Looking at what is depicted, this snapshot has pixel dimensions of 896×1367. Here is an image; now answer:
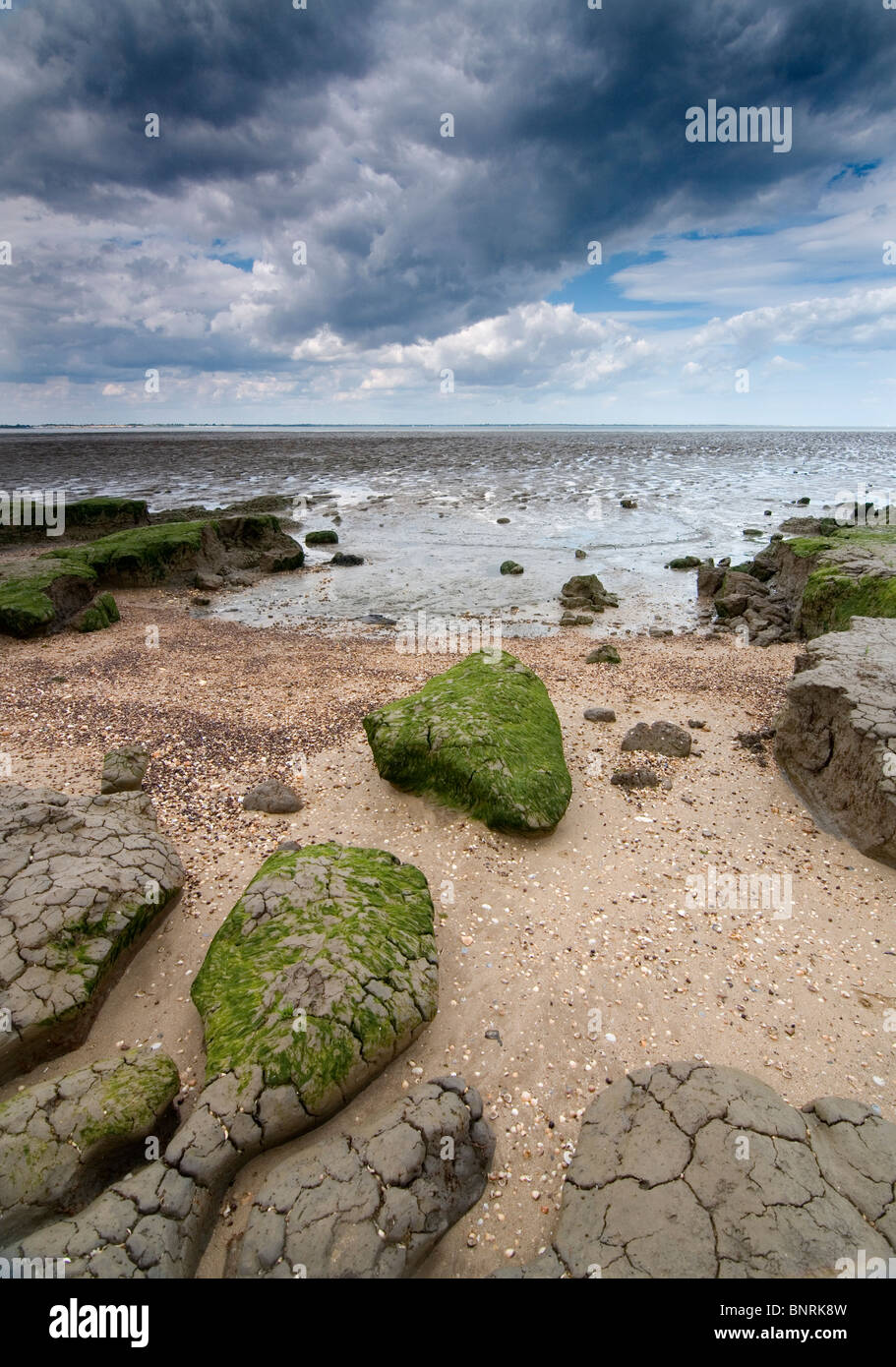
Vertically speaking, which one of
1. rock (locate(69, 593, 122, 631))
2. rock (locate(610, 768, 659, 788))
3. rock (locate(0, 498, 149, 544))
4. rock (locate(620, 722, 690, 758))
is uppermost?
rock (locate(0, 498, 149, 544))

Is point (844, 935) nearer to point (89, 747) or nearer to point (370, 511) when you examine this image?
point (89, 747)

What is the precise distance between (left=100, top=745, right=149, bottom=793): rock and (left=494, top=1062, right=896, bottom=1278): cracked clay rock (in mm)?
6102

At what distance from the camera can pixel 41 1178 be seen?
144 inches

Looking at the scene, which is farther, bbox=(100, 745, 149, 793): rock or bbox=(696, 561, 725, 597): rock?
bbox=(696, 561, 725, 597): rock

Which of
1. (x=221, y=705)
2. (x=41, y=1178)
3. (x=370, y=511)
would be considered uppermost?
(x=370, y=511)

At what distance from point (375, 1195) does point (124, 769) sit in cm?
585

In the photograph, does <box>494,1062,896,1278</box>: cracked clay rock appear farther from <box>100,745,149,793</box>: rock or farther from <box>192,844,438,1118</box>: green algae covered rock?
<box>100,745,149,793</box>: rock

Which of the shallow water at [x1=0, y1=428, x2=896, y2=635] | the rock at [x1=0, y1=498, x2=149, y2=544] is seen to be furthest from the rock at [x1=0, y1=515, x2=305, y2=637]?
the rock at [x1=0, y1=498, x2=149, y2=544]

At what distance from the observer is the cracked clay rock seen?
3346 mm

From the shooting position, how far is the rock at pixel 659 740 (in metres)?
9.12

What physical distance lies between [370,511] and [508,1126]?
3448cm

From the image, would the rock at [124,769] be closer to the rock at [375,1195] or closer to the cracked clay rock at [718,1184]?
the rock at [375,1195]

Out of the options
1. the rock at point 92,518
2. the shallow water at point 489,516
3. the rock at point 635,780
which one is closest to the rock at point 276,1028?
the rock at point 635,780
